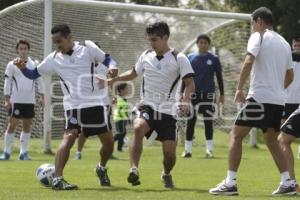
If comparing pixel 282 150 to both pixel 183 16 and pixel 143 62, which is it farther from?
pixel 183 16

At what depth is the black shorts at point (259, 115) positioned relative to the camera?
9578 mm

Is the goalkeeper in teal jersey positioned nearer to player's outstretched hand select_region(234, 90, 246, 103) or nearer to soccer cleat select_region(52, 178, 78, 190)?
soccer cleat select_region(52, 178, 78, 190)

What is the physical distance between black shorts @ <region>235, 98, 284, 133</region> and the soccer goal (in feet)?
28.0

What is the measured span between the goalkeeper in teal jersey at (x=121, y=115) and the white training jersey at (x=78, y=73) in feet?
28.4

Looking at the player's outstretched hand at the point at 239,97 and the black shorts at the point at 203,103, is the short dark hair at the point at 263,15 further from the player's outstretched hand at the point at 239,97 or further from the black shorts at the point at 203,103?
the black shorts at the point at 203,103

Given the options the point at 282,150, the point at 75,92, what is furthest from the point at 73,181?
the point at 282,150

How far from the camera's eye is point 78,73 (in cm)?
1050

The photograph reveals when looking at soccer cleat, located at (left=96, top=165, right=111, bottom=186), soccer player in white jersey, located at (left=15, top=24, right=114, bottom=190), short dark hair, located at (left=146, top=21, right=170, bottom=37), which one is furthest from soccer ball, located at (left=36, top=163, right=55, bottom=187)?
short dark hair, located at (left=146, top=21, right=170, bottom=37)

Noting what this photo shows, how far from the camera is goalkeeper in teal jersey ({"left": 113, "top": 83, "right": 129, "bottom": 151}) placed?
19.3 m

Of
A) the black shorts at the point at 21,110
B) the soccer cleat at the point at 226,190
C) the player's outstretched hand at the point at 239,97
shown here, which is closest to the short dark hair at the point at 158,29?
the player's outstretched hand at the point at 239,97

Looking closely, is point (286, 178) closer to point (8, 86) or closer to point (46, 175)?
point (46, 175)

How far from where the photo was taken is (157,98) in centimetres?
1053

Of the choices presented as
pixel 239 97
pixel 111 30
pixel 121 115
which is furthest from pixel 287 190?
pixel 111 30

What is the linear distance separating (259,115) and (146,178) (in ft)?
9.51
